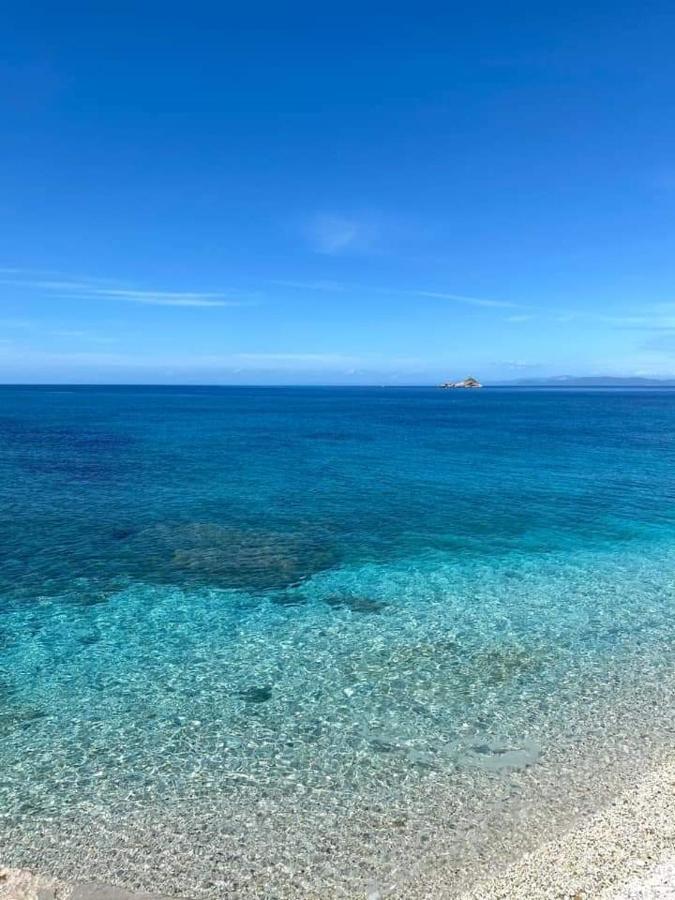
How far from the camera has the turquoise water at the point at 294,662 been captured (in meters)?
9.72

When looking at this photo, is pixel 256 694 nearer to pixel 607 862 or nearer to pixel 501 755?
pixel 501 755

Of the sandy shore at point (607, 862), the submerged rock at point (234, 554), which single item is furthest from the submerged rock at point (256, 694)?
the submerged rock at point (234, 554)

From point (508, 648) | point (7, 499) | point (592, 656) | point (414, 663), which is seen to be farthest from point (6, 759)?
point (7, 499)

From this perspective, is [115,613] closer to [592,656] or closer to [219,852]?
[219,852]

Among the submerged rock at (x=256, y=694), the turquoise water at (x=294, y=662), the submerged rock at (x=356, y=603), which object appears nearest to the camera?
the turquoise water at (x=294, y=662)

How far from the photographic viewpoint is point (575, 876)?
334 inches

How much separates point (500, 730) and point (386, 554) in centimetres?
1185

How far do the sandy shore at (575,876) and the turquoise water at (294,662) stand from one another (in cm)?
43

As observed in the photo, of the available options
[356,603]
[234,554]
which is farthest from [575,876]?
[234,554]

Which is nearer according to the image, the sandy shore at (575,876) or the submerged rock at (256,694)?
the sandy shore at (575,876)

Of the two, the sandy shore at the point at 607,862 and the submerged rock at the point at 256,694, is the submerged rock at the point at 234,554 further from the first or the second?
the sandy shore at the point at 607,862

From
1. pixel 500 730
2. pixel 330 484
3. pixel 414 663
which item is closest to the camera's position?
pixel 500 730

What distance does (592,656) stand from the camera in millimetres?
15750

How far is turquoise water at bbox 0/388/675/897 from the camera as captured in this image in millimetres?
9719
